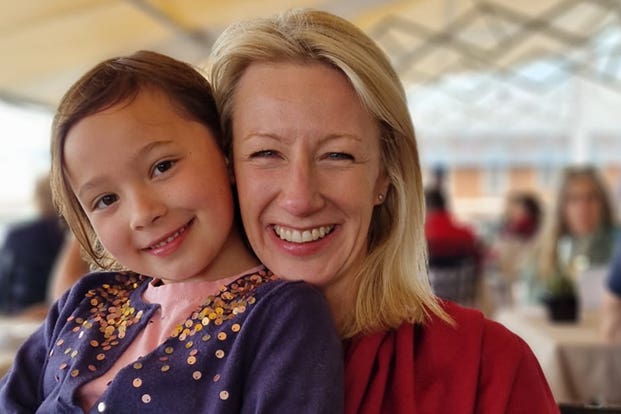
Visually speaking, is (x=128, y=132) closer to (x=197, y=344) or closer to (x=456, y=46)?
(x=197, y=344)

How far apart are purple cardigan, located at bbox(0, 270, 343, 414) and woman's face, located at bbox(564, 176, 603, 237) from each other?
304cm

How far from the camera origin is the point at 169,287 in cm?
110

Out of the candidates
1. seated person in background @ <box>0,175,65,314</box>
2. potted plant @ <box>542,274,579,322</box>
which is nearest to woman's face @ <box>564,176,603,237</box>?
potted plant @ <box>542,274,579,322</box>

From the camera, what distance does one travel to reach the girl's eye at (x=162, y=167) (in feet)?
3.32

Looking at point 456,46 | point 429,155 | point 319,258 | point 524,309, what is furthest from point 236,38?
point 429,155

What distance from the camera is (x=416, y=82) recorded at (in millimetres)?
9367

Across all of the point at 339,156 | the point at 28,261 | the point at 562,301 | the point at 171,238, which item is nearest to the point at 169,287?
the point at 171,238

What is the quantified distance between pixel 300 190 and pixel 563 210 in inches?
121

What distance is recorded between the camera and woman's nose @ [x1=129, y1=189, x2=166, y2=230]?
0.99 meters

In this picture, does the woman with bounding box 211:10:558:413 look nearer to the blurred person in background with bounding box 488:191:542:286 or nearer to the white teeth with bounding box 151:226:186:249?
the white teeth with bounding box 151:226:186:249

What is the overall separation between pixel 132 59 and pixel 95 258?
0.39 meters

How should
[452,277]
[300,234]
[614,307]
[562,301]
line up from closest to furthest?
[300,234] < [614,307] < [562,301] < [452,277]

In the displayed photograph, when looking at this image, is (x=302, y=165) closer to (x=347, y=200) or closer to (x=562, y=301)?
(x=347, y=200)

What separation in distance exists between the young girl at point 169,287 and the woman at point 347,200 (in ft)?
0.19
